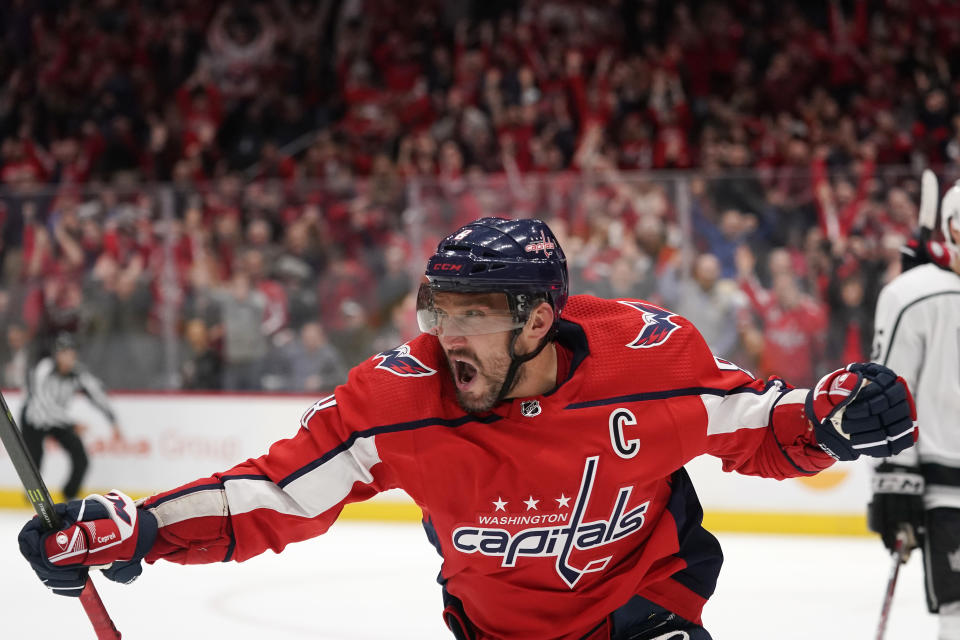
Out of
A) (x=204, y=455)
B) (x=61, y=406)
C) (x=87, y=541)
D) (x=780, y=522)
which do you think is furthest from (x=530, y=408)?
(x=61, y=406)

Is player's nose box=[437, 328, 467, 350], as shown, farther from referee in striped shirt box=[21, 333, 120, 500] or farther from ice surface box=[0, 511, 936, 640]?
referee in striped shirt box=[21, 333, 120, 500]

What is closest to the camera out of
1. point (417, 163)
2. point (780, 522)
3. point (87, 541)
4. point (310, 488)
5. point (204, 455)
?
point (87, 541)

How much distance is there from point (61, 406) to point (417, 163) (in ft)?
9.82

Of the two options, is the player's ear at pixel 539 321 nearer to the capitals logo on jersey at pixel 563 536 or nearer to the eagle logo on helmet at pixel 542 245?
the eagle logo on helmet at pixel 542 245

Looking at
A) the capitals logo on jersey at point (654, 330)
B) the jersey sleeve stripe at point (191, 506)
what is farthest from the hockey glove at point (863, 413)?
the jersey sleeve stripe at point (191, 506)

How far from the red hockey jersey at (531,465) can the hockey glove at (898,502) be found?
1.14 metres

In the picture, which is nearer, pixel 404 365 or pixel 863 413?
pixel 863 413

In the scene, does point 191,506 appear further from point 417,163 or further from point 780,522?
point 417,163

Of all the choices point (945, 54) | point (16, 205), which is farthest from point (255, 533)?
point (945, 54)

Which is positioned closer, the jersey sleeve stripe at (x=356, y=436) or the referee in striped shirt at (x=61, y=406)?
the jersey sleeve stripe at (x=356, y=436)

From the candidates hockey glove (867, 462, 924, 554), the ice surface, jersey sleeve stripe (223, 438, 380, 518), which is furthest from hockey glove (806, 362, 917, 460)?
the ice surface

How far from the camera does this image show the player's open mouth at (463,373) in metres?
2.23

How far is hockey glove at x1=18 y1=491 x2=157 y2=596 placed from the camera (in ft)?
6.88

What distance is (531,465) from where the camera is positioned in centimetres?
222
